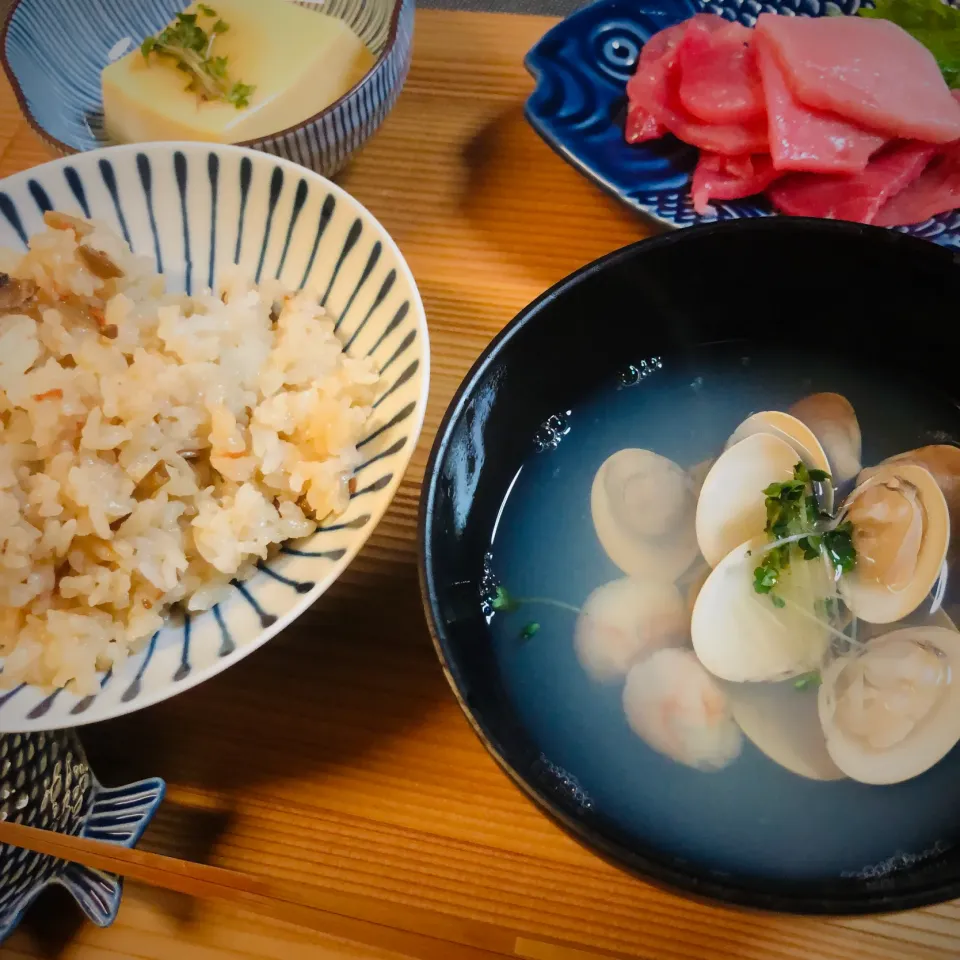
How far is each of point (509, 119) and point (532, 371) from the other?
0.63 metres

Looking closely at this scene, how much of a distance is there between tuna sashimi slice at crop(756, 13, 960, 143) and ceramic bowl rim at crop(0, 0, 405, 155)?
506 millimetres

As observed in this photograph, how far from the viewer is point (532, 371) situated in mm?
845

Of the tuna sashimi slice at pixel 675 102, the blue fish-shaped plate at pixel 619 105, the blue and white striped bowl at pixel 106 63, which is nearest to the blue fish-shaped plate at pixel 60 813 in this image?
the blue and white striped bowl at pixel 106 63

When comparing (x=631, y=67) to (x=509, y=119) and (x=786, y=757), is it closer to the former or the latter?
(x=509, y=119)

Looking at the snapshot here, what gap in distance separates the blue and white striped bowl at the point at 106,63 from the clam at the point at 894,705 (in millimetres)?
869

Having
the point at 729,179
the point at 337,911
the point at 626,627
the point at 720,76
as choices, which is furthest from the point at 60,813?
the point at 720,76

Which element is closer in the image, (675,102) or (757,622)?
(757,622)

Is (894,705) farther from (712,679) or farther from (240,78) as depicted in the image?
(240,78)

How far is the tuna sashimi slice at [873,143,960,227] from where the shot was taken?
42.8 inches

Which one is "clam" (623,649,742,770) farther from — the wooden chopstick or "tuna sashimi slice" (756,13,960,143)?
"tuna sashimi slice" (756,13,960,143)

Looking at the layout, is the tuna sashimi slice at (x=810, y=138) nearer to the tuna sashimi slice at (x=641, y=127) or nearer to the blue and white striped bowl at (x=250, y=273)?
the tuna sashimi slice at (x=641, y=127)

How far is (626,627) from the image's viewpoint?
0.83 meters

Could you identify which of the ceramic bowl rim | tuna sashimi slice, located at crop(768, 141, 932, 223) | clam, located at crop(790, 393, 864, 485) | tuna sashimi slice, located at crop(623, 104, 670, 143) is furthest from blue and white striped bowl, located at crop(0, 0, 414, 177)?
clam, located at crop(790, 393, 864, 485)

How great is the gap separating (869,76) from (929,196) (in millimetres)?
174
